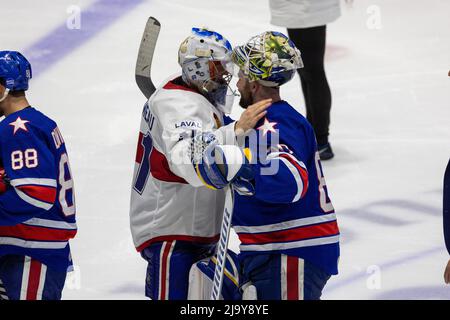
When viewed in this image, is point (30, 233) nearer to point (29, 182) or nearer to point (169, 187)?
point (29, 182)

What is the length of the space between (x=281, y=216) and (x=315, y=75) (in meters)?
2.46

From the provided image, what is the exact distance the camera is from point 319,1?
527cm

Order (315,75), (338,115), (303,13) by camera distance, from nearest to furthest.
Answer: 1. (303,13)
2. (315,75)
3. (338,115)

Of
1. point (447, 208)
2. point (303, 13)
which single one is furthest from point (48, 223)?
point (303, 13)

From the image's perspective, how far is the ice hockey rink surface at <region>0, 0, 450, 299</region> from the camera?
4.33 metres

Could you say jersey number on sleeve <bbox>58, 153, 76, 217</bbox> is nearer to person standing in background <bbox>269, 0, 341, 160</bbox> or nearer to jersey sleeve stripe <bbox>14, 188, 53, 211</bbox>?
jersey sleeve stripe <bbox>14, 188, 53, 211</bbox>

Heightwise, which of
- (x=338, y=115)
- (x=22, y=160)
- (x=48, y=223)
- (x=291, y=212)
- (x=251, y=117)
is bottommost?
(x=338, y=115)

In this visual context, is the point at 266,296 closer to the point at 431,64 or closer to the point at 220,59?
the point at 220,59

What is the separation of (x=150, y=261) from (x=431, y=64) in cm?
357

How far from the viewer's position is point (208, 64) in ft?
10.2

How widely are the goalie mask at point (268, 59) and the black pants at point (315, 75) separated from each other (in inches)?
91.6

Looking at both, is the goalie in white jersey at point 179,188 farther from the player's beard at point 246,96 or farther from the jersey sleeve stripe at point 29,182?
the jersey sleeve stripe at point 29,182

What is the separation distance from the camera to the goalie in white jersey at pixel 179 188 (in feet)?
10.1

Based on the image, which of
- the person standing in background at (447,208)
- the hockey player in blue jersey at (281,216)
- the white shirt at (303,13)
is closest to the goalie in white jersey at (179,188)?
the hockey player in blue jersey at (281,216)
